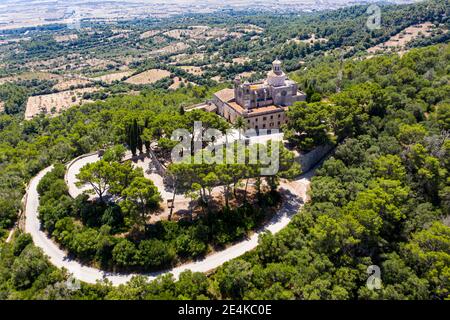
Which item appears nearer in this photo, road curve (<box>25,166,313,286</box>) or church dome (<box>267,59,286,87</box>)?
road curve (<box>25,166,313,286</box>)

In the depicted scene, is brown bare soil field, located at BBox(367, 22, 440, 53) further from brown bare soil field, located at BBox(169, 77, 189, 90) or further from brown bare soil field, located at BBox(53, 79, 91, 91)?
brown bare soil field, located at BBox(53, 79, 91, 91)

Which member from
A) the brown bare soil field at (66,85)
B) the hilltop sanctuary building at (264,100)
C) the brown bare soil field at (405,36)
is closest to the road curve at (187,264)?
the hilltop sanctuary building at (264,100)

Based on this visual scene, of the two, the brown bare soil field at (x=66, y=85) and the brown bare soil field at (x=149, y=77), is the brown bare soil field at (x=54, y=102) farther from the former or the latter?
the brown bare soil field at (x=149, y=77)

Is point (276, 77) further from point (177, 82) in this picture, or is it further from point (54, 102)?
point (54, 102)

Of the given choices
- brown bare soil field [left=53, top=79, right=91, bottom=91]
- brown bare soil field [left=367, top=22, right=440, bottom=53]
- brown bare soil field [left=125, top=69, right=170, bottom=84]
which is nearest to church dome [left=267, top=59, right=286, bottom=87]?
brown bare soil field [left=367, top=22, right=440, bottom=53]

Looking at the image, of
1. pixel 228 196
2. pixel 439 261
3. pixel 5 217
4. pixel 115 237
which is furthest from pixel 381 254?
pixel 5 217
